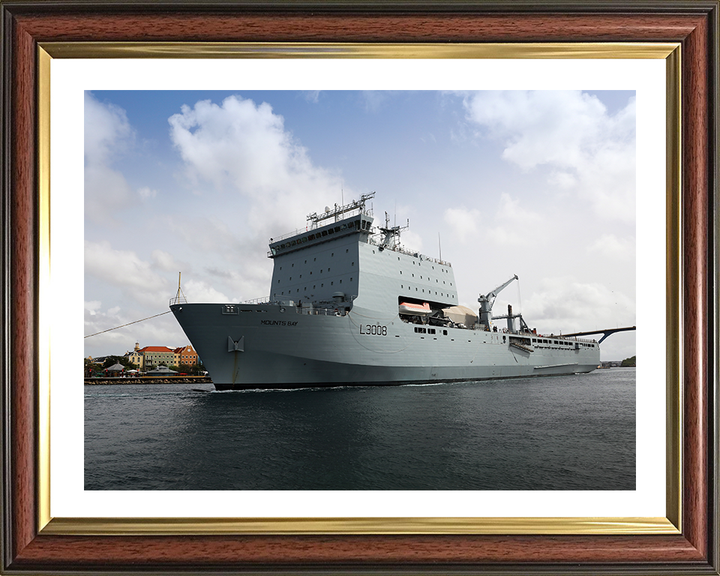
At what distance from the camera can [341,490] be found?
6.91ft

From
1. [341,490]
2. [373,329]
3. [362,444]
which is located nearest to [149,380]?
[373,329]

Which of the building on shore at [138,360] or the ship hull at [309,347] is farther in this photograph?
the building on shore at [138,360]

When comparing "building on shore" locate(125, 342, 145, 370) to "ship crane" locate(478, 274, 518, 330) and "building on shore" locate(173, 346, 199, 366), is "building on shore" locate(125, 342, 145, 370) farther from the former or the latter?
"ship crane" locate(478, 274, 518, 330)

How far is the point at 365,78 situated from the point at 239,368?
51.9 ft

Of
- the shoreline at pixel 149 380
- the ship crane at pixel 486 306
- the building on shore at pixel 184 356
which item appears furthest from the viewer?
the building on shore at pixel 184 356

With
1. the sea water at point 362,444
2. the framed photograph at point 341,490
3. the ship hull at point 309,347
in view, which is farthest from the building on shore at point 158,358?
the framed photograph at point 341,490

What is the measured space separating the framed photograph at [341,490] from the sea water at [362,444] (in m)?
0.28

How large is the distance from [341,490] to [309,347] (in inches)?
597

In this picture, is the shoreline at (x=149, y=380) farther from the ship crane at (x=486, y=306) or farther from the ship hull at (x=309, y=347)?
the ship crane at (x=486, y=306)

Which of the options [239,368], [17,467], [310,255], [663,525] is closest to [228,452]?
[17,467]

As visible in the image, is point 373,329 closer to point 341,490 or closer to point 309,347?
point 309,347

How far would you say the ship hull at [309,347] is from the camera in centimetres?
1631

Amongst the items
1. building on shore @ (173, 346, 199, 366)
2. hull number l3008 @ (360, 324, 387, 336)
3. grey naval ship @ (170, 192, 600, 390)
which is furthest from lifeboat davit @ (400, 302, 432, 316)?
building on shore @ (173, 346, 199, 366)

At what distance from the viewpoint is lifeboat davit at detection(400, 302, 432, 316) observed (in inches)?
864
